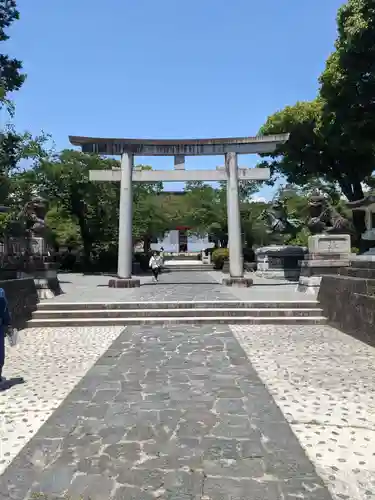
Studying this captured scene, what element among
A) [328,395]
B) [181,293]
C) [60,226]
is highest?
[60,226]

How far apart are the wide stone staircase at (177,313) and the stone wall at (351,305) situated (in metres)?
0.45

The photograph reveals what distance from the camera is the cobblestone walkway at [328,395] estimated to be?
126 inches

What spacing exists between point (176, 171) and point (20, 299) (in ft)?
30.2

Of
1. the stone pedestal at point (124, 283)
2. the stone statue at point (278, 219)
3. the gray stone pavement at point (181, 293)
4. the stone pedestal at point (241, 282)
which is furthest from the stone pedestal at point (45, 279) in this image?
the stone statue at point (278, 219)

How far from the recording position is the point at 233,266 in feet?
56.7

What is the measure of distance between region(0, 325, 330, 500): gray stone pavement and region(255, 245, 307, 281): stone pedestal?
53.9ft

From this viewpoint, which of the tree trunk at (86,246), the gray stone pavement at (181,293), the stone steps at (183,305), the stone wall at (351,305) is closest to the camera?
the stone wall at (351,305)

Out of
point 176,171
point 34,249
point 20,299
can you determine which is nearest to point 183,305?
point 20,299

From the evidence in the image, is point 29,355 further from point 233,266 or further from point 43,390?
point 233,266

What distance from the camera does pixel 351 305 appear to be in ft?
28.4

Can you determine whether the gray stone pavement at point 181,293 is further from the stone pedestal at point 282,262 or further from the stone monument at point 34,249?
the stone pedestal at point 282,262

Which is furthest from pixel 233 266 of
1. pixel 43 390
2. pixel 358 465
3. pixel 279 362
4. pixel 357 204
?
pixel 358 465

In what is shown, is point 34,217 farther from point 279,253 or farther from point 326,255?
point 279,253

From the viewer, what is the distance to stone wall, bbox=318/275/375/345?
7742mm
